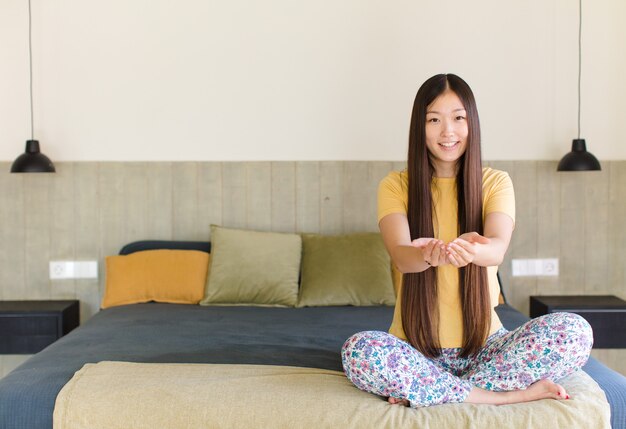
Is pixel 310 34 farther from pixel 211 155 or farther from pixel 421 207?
pixel 421 207

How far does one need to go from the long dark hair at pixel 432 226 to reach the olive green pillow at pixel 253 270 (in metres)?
1.35

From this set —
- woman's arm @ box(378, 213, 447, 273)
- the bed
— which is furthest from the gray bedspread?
woman's arm @ box(378, 213, 447, 273)

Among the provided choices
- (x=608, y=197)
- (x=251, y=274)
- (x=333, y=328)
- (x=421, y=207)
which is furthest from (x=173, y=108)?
(x=608, y=197)

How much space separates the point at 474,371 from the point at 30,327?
232 cm

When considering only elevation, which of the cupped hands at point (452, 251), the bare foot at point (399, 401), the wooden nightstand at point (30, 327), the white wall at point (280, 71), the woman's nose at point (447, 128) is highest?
the white wall at point (280, 71)

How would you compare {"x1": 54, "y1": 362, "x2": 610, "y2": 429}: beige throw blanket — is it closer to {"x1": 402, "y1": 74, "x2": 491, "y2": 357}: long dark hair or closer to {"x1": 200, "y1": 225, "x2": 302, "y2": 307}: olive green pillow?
{"x1": 402, "y1": 74, "x2": 491, "y2": 357}: long dark hair

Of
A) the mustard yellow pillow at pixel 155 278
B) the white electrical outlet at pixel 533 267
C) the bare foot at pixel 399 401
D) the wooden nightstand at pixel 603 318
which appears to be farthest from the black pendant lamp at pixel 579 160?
the bare foot at pixel 399 401

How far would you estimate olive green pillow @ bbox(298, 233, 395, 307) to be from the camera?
11.5 feet

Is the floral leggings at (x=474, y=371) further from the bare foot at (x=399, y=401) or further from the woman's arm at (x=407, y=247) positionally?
the woman's arm at (x=407, y=247)

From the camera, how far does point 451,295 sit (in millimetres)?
2250

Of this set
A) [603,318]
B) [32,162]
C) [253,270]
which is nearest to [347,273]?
[253,270]

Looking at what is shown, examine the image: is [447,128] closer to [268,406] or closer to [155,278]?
[268,406]

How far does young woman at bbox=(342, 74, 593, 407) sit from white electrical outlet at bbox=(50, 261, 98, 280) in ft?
6.97

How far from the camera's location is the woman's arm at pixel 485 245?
6.50 ft
